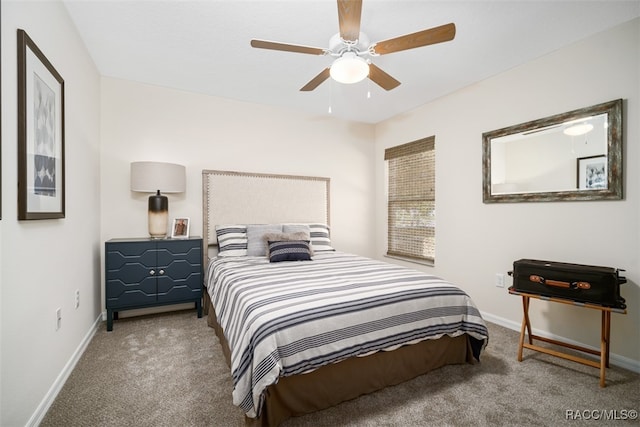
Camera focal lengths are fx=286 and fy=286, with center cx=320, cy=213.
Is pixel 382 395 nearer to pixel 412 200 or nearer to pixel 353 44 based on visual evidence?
pixel 353 44

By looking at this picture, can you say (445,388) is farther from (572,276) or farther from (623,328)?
(623,328)

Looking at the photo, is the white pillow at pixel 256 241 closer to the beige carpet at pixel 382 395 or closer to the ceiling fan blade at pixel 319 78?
the beige carpet at pixel 382 395

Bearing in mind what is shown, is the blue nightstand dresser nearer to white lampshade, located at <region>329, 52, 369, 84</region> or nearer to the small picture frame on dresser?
the small picture frame on dresser

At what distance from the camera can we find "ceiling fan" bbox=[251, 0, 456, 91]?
1.66 meters

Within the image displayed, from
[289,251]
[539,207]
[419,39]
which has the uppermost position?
[419,39]

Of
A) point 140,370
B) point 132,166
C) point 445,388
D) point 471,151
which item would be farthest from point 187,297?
point 471,151

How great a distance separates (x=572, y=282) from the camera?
2010 millimetres

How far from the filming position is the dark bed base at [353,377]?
4.98 ft

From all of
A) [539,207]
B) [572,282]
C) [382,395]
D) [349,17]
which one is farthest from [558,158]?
[382,395]

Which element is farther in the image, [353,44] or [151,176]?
[151,176]

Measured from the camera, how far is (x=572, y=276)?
2.01m

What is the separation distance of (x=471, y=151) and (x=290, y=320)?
2804 millimetres

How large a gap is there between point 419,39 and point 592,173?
1.81 meters

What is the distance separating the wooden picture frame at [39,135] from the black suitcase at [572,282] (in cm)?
319
